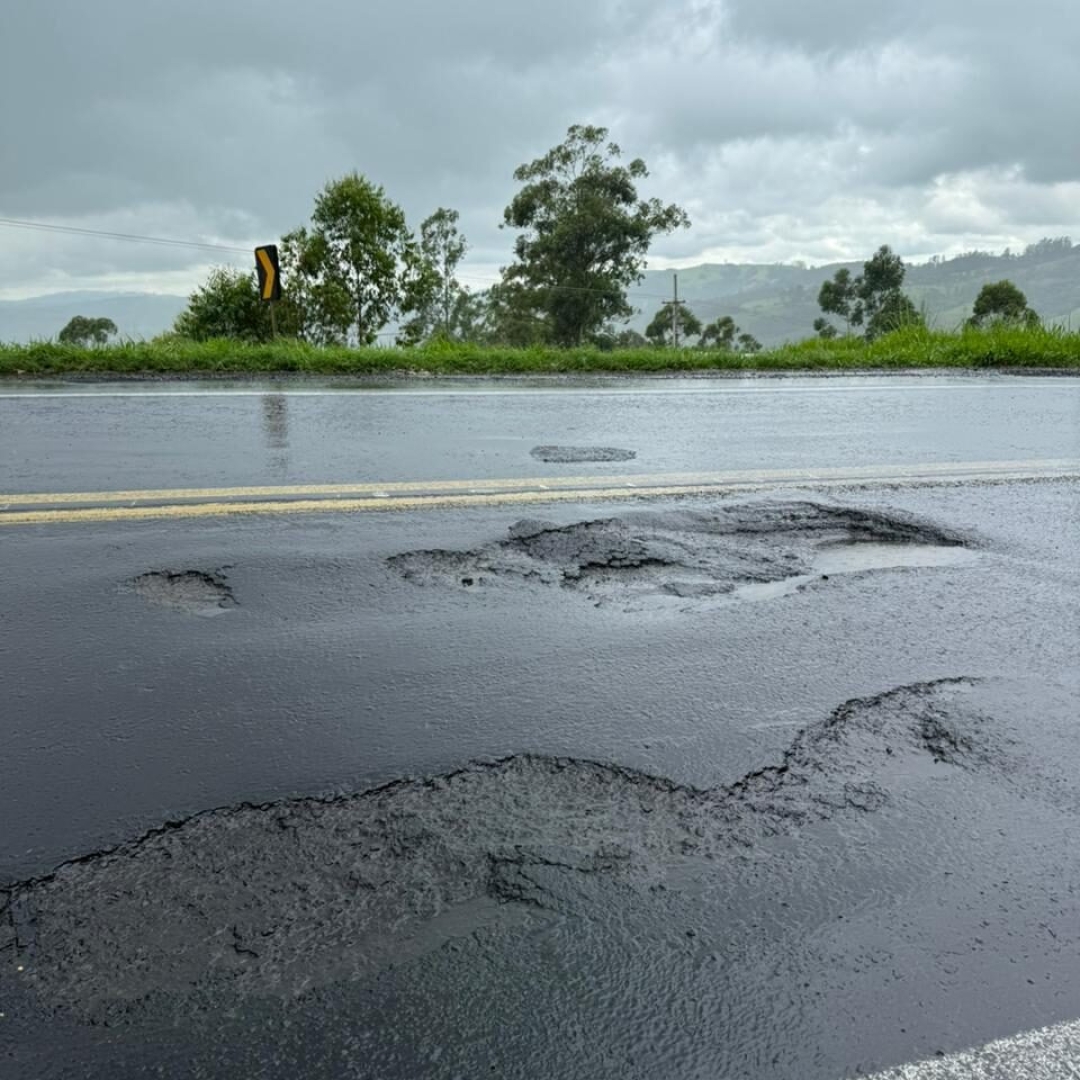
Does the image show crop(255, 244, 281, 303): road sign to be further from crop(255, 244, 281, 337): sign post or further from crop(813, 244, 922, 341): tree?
crop(813, 244, 922, 341): tree

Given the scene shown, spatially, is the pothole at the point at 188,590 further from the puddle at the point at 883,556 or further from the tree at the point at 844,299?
the tree at the point at 844,299

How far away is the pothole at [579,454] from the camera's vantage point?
5.95 m

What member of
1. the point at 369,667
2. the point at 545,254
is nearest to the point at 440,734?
the point at 369,667

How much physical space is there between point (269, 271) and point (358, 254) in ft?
76.2

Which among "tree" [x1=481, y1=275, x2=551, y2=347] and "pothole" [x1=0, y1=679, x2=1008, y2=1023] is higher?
"tree" [x1=481, y1=275, x2=551, y2=347]

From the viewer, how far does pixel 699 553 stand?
4.05 m

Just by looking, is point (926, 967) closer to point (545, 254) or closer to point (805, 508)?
point (805, 508)

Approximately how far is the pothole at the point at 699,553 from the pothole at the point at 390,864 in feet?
4.37

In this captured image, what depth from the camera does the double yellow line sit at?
14.8 ft

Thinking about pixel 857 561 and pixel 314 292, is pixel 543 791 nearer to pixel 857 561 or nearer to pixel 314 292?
pixel 857 561

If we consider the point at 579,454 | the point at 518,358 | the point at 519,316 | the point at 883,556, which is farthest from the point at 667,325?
the point at 883,556

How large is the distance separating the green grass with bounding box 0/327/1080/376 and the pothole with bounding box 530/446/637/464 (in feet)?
17.6

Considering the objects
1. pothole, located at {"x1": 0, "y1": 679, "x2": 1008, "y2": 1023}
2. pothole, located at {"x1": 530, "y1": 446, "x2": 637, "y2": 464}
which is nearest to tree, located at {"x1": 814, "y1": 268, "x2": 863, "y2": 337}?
pothole, located at {"x1": 530, "y1": 446, "x2": 637, "y2": 464}

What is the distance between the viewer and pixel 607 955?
166 cm
